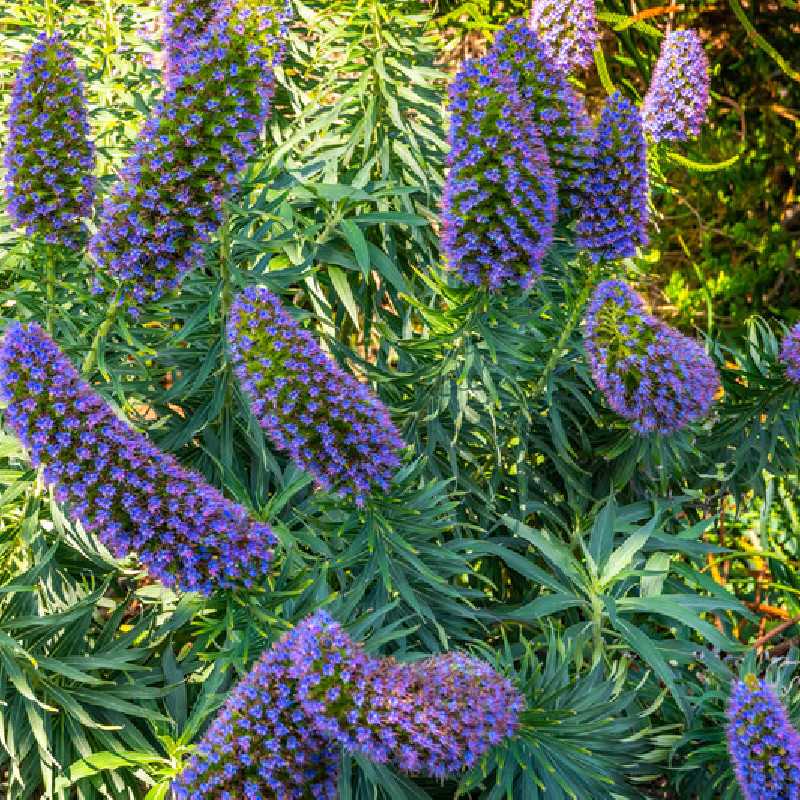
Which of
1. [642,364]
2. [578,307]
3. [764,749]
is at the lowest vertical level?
[764,749]

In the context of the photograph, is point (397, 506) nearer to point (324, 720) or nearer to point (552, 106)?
point (324, 720)

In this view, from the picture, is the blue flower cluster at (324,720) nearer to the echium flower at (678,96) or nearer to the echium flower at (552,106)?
the echium flower at (552,106)

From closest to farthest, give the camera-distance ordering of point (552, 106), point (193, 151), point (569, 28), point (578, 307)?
point (193, 151)
point (552, 106)
point (578, 307)
point (569, 28)

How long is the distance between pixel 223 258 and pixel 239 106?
429mm

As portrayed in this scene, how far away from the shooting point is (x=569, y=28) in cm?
224

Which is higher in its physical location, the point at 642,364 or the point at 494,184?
the point at 494,184

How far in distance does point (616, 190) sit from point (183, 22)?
2.91 ft

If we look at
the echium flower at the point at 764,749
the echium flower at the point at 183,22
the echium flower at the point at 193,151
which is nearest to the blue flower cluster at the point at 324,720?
the echium flower at the point at 764,749

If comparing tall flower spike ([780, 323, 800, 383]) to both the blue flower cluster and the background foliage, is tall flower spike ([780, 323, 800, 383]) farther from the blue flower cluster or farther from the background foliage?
the blue flower cluster

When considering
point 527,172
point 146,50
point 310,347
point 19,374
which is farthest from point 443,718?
point 146,50

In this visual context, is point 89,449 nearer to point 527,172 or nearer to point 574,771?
point 527,172

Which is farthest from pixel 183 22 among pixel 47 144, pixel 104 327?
pixel 104 327

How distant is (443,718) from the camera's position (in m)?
1.24

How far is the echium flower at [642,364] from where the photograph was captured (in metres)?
1.69
